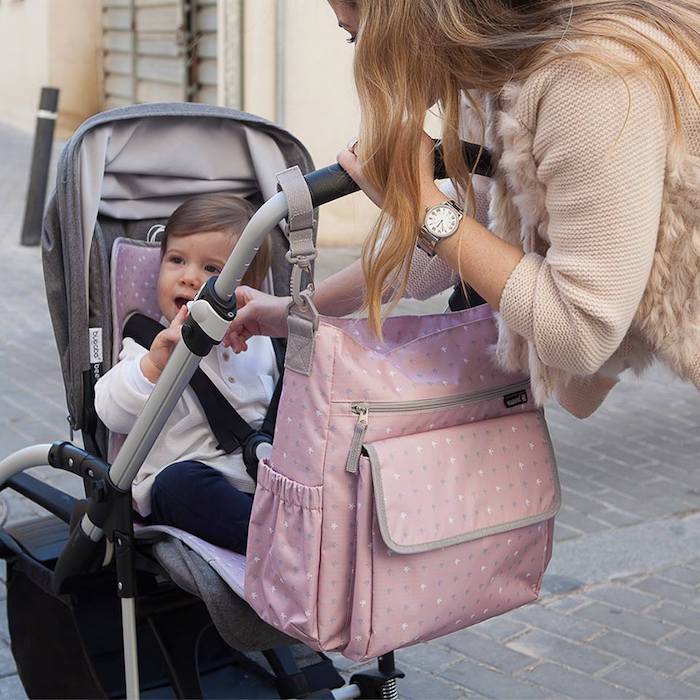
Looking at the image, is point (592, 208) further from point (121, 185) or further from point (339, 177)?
point (121, 185)

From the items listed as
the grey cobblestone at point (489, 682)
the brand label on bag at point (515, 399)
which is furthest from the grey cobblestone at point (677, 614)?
the brand label on bag at point (515, 399)

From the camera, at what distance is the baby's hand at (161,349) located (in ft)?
8.19

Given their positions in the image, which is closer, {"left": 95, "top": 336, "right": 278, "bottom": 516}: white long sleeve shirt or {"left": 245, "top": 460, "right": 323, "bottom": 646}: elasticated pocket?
{"left": 245, "top": 460, "right": 323, "bottom": 646}: elasticated pocket

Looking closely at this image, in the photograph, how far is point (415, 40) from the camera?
1920mm

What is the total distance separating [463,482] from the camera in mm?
2123

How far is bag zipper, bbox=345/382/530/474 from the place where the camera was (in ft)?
6.61

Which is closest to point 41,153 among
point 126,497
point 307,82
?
point 307,82

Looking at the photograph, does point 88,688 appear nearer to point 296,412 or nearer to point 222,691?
point 222,691

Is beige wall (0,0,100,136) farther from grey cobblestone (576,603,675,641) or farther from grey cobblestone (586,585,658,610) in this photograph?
grey cobblestone (576,603,675,641)

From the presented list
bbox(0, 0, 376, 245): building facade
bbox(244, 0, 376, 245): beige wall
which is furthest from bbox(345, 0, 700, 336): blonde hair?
bbox(244, 0, 376, 245): beige wall

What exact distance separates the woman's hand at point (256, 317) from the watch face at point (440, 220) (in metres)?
0.56

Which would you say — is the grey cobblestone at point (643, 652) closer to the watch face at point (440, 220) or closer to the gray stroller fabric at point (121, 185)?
the gray stroller fabric at point (121, 185)

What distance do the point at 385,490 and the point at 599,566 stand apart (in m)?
2.10

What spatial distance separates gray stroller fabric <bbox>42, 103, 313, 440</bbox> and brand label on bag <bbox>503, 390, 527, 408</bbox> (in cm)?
98
